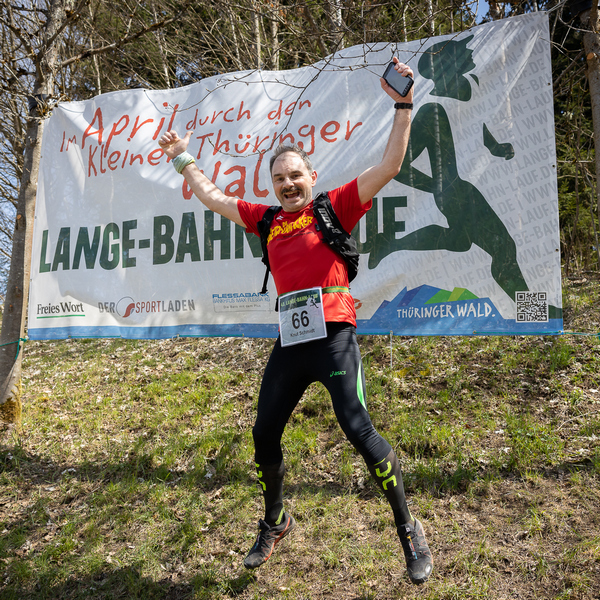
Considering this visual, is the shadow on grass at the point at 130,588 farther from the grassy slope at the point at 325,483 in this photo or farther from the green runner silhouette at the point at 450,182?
the green runner silhouette at the point at 450,182

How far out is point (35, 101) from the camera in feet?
17.1

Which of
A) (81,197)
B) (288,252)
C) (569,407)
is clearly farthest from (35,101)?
(569,407)

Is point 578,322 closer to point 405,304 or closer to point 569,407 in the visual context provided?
point 569,407

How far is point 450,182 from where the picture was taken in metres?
4.04

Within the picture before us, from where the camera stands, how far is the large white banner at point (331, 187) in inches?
151

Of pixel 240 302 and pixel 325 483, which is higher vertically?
pixel 240 302

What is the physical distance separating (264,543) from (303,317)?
4.54 ft

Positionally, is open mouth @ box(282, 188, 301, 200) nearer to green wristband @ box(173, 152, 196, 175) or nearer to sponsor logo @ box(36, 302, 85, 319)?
green wristband @ box(173, 152, 196, 175)

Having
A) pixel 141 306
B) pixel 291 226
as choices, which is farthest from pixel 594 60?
pixel 141 306

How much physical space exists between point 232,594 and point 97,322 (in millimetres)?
3106

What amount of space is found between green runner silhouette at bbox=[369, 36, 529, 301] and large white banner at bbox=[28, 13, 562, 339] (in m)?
0.01

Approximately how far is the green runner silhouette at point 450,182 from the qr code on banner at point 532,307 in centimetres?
8

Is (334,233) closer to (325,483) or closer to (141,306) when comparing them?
(325,483)

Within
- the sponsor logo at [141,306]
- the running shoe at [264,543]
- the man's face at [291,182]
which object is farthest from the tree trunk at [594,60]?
the sponsor logo at [141,306]
